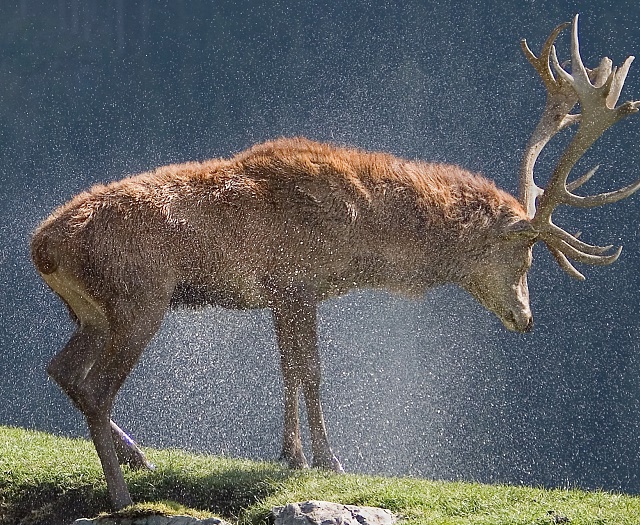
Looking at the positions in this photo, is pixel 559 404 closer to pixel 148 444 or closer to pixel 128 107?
pixel 148 444

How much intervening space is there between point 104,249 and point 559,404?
267 inches

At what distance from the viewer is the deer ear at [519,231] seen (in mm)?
7559

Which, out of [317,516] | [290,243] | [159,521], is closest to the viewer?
[317,516]

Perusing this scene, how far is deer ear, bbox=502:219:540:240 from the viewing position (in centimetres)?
756

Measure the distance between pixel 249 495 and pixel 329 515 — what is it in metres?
0.84

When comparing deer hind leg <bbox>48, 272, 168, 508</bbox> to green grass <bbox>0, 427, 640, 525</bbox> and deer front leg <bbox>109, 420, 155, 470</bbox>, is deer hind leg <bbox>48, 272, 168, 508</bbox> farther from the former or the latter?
deer front leg <bbox>109, 420, 155, 470</bbox>

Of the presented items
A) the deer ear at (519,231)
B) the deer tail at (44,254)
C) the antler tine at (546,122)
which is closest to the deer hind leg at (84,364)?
the deer tail at (44,254)

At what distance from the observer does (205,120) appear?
1438cm

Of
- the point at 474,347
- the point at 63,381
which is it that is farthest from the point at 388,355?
the point at 63,381

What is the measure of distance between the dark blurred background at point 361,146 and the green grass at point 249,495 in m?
2.64

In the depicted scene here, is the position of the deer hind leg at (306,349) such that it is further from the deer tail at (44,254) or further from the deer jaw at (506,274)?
the deer tail at (44,254)

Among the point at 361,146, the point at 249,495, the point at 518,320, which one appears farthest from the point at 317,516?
the point at 361,146

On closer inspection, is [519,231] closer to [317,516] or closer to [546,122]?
[546,122]

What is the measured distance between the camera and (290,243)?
23.0ft
